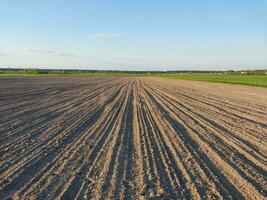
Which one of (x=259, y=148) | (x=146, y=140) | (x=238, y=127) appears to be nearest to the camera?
(x=259, y=148)

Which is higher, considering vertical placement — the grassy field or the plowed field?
the plowed field

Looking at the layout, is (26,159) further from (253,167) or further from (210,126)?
(210,126)

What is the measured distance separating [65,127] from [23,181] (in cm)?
605

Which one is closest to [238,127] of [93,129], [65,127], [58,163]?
[93,129]

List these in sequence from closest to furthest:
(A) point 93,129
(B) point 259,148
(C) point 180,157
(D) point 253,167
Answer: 1. (D) point 253,167
2. (C) point 180,157
3. (B) point 259,148
4. (A) point 93,129

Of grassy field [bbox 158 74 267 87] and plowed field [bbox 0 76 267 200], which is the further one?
grassy field [bbox 158 74 267 87]

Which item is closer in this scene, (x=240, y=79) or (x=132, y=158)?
(x=132, y=158)

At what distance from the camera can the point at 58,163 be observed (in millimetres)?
8227

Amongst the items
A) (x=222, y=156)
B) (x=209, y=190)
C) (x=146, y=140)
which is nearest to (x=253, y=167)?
(x=222, y=156)

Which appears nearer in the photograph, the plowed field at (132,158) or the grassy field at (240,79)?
the plowed field at (132,158)

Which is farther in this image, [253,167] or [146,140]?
[146,140]

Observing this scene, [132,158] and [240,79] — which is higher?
[132,158]

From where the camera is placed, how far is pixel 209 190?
21.5ft

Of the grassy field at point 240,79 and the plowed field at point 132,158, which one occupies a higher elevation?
the plowed field at point 132,158
